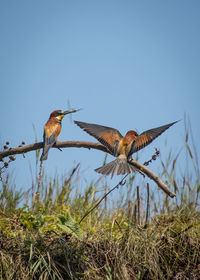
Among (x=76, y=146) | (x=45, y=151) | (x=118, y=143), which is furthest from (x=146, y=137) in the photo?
(x=45, y=151)

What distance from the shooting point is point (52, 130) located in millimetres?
4203

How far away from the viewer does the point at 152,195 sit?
399 cm

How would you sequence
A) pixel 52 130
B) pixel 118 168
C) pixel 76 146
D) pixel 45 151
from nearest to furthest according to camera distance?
pixel 76 146 → pixel 118 168 → pixel 45 151 → pixel 52 130

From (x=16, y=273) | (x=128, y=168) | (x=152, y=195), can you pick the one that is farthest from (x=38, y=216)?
(x=152, y=195)

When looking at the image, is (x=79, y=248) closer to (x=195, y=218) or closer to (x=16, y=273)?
(x=16, y=273)

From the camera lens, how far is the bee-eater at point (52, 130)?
3.59 m

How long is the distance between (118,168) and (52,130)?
39.7 inches

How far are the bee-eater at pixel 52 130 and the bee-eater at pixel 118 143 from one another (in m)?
0.35

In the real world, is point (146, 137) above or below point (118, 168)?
above

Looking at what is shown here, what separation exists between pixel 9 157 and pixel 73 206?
1.09 meters

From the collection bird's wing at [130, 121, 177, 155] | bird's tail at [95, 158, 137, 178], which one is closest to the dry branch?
bird's tail at [95, 158, 137, 178]

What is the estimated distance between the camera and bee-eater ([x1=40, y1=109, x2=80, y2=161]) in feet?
11.8

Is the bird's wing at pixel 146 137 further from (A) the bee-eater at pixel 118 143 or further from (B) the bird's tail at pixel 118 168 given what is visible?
(B) the bird's tail at pixel 118 168

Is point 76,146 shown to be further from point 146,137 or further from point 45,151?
point 146,137
